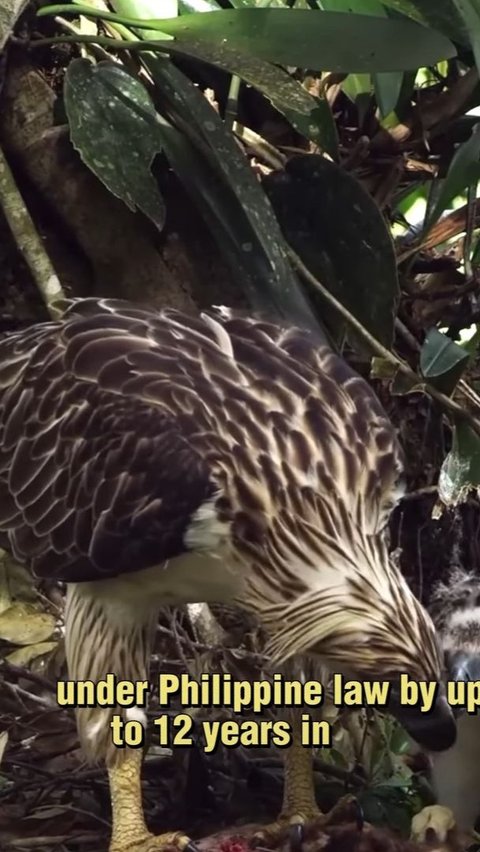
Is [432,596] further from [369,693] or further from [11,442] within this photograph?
[11,442]

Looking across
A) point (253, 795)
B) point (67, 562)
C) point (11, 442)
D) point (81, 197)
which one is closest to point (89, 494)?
point (67, 562)

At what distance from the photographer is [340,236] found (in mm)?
2693

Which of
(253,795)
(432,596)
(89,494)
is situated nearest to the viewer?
(89,494)

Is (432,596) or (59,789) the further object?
(432,596)

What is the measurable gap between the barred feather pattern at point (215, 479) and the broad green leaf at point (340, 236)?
13.7 inches

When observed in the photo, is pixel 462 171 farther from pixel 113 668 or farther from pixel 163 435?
pixel 113 668

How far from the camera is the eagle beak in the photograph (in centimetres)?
190

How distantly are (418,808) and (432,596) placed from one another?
0.49 metres

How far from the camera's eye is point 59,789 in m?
2.40

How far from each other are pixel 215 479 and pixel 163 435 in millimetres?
108

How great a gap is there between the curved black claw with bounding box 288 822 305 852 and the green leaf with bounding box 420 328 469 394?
3.08 feet
